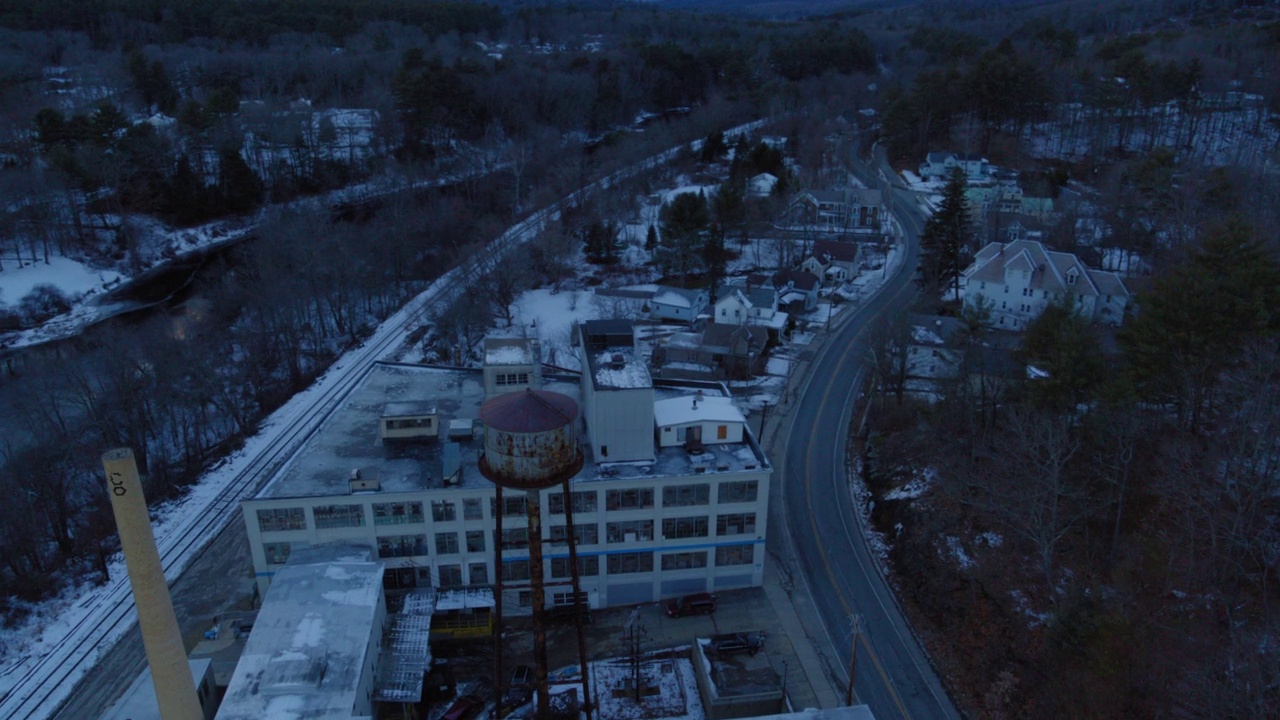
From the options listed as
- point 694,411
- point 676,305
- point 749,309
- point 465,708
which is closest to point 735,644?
point 694,411

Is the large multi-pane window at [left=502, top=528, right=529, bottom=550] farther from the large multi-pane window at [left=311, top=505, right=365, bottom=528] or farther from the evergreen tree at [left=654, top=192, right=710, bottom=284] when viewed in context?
the evergreen tree at [left=654, top=192, right=710, bottom=284]

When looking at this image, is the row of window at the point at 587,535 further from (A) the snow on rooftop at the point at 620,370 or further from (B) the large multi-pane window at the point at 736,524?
(A) the snow on rooftop at the point at 620,370

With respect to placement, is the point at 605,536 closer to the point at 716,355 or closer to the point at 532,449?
the point at 532,449

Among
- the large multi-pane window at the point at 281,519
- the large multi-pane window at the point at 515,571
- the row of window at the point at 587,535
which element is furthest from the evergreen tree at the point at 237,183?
the large multi-pane window at the point at 515,571

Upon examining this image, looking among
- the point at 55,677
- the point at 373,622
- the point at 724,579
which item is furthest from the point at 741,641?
the point at 55,677

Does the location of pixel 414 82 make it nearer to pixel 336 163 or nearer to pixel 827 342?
pixel 336 163
